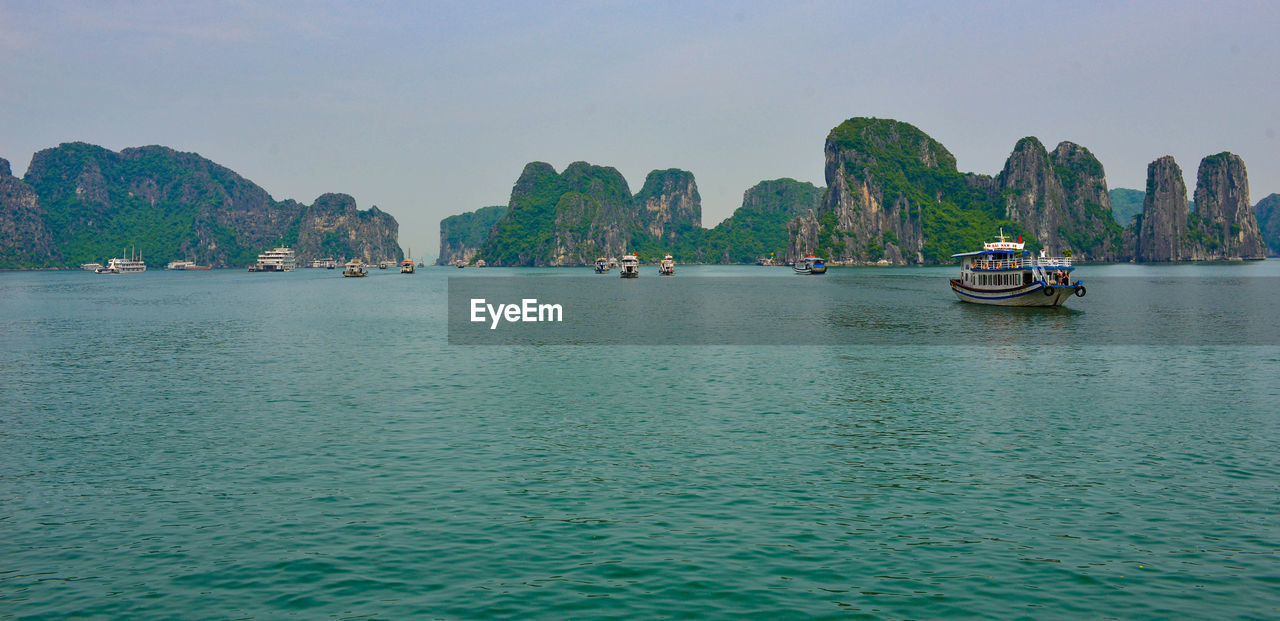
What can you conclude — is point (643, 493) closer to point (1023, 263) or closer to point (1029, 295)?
point (1029, 295)

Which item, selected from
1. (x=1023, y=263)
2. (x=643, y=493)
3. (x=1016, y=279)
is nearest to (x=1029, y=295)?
(x=1016, y=279)

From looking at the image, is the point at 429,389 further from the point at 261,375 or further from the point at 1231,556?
the point at 1231,556

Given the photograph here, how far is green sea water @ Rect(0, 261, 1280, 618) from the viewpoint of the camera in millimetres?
17453

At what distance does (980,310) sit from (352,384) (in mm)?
86879

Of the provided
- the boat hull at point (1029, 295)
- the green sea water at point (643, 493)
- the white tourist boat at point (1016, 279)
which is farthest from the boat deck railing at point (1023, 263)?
the green sea water at point (643, 493)

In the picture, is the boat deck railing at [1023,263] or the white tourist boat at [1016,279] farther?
the boat deck railing at [1023,263]

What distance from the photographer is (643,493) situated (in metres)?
25.0

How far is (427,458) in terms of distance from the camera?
97.5ft

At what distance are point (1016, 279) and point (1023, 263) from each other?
3145 mm

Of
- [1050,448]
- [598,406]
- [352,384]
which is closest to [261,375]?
[352,384]

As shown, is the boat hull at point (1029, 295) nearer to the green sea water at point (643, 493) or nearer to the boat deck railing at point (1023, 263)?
the boat deck railing at point (1023, 263)

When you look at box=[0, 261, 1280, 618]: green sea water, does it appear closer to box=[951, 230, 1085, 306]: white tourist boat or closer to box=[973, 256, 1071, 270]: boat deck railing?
box=[951, 230, 1085, 306]: white tourist boat

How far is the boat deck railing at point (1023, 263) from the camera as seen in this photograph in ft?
361

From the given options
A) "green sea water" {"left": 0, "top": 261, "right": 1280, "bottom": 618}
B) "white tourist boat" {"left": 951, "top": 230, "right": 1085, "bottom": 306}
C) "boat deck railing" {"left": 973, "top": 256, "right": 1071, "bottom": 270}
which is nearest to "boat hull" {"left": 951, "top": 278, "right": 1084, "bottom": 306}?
"white tourist boat" {"left": 951, "top": 230, "right": 1085, "bottom": 306}
